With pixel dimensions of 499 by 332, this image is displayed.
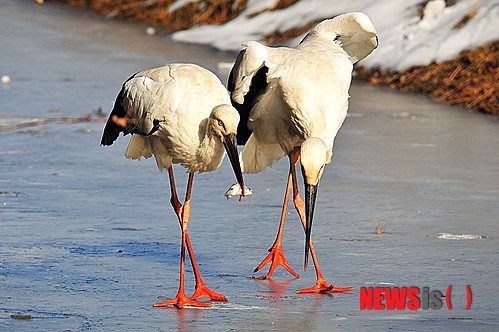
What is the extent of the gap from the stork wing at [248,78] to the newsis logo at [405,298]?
68.4 inches

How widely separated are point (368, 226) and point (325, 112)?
143 centimetres

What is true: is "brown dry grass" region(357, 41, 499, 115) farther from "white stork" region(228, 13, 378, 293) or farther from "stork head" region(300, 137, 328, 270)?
"stork head" region(300, 137, 328, 270)

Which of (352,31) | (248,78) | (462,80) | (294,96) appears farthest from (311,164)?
(462,80)

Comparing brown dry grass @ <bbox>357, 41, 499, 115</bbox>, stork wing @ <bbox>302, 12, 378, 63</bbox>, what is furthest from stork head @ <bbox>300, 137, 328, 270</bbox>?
brown dry grass @ <bbox>357, 41, 499, 115</bbox>

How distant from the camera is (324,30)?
8734 millimetres

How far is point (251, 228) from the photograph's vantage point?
8.88 metres

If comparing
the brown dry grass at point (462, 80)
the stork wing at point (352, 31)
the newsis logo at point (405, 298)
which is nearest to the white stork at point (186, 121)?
the newsis logo at point (405, 298)

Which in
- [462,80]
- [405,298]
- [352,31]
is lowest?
[462,80]

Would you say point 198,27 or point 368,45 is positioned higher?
point 368,45

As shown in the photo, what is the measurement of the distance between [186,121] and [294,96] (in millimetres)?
836

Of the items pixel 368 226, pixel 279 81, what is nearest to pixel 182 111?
pixel 279 81

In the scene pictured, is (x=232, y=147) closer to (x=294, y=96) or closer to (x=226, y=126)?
(x=226, y=126)

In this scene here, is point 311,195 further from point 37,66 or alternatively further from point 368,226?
point 37,66

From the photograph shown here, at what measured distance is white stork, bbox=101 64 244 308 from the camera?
709 cm
